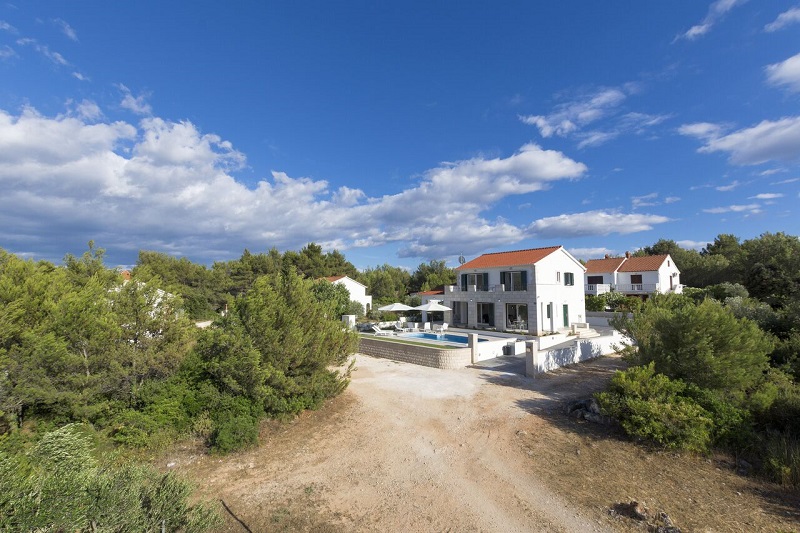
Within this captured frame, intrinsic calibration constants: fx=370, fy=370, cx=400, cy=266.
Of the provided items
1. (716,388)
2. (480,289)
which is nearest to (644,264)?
(480,289)

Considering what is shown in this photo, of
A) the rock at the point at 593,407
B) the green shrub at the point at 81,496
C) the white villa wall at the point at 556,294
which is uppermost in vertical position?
the white villa wall at the point at 556,294

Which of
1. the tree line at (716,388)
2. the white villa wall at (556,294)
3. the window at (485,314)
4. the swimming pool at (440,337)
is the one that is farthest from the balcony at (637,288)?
the tree line at (716,388)

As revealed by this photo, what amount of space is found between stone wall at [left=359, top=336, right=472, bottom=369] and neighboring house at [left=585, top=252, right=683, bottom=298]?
1030 inches

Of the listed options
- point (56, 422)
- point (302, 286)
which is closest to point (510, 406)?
point (302, 286)

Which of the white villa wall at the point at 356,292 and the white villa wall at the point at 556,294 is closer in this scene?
the white villa wall at the point at 556,294

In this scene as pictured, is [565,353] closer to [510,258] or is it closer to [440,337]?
[440,337]

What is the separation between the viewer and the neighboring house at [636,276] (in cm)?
4024

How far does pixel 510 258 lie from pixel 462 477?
24.1 meters

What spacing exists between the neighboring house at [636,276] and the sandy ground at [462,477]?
3215 cm

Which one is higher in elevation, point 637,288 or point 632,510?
point 637,288

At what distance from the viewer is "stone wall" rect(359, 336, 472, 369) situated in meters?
18.0

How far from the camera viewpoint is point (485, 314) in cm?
3178

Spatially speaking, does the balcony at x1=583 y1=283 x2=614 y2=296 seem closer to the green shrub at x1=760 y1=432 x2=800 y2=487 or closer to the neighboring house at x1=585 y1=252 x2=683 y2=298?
the neighboring house at x1=585 y1=252 x2=683 y2=298

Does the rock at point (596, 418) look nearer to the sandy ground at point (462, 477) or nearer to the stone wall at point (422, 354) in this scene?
the sandy ground at point (462, 477)
